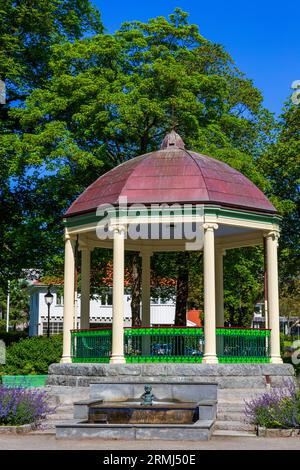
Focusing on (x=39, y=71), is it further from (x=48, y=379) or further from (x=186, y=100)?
(x=48, y=379)

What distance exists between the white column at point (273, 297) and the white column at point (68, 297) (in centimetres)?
599

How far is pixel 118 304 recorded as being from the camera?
1952 centimetres

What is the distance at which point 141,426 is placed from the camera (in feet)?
42.6

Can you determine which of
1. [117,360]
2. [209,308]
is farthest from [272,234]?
[117,360]

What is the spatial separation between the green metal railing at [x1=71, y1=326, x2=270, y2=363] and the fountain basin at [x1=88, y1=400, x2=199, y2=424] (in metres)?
4.93

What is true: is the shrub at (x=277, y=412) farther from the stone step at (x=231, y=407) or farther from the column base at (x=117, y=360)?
the column base at (x=117, y=360)

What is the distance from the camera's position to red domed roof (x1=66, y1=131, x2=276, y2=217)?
19.8 meters

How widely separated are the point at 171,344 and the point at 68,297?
148 inches

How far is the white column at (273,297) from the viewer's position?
20.5 meters

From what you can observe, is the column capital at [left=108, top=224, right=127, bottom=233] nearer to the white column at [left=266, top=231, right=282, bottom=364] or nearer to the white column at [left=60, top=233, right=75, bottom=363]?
the white column at [left=60, top=233, right=75, bottom=363]

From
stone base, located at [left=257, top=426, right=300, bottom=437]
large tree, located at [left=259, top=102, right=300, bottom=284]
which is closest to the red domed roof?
stone base, located at [left=257, top=426, right=300, bottom=437]

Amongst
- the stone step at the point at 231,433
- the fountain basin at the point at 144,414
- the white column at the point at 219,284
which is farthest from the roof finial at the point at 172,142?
the stone step at the point at 231,433

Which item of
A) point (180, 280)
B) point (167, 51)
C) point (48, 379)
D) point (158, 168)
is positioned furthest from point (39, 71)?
point (48, 379)
